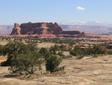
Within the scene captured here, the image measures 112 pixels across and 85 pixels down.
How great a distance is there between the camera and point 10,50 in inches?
2594

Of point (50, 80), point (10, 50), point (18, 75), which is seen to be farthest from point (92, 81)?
point (10, 50)

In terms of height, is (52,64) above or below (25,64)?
below

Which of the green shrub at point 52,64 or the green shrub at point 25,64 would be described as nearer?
the green shrub at point 25,64

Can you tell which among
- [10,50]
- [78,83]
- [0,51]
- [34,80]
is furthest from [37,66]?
[0,51]

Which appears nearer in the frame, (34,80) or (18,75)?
(34,80)

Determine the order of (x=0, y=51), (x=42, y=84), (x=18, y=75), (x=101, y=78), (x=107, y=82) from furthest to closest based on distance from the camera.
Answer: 1. (x=0, y=51)
2. (x=18, y=75)
3. (x=101, y=78)
4. (x=107, y=82)
5. (x=42, y=84)

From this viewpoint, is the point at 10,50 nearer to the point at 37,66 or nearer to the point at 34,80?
the point at 37,66

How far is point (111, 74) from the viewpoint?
129ft

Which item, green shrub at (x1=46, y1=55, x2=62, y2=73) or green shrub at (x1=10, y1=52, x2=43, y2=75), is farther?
green shrub at (x1=46, y1=55, x2=62, y2=73)

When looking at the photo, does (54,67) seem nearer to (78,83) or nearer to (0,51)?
(78,83)

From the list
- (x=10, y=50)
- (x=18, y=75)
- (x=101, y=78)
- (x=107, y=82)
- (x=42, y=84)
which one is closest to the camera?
(x=42, y=84)

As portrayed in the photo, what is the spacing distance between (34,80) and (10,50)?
3252 centimetres

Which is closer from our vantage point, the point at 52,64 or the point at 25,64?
the point at 25,64

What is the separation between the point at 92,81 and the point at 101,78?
8.36 feet
